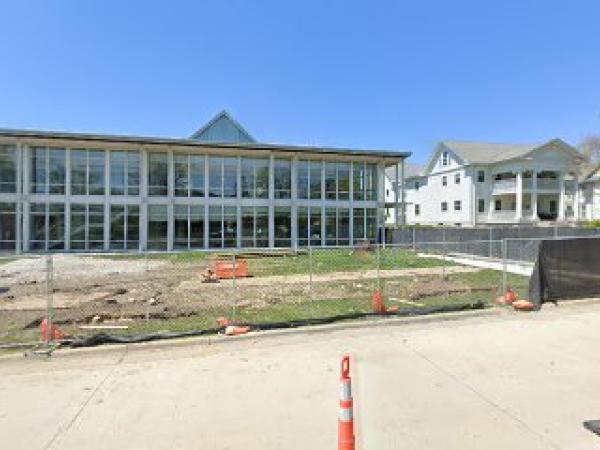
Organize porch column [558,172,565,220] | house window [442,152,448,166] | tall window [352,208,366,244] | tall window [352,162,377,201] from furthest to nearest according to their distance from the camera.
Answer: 1. house window [442,152,448,166]
2. porch column [558,172,565,220]
3. tall window [352,162,377,201]
4. tall window [352,208,366,244]

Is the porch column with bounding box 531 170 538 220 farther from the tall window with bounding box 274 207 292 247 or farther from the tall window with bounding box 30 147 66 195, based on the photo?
the tall window with bounding box 30 147 66 195

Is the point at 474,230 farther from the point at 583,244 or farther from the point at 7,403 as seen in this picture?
the point at 7,403

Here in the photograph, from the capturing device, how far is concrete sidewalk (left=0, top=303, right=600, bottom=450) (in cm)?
390

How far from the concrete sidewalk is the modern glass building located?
2207 centimetres

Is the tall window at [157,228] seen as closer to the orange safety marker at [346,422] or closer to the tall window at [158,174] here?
the tall window at [158,174]

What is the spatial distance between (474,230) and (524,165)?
72.5 feet

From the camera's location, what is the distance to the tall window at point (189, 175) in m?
28.4

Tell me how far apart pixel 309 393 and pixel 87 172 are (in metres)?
26.8

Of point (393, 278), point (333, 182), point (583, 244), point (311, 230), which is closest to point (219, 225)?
point (311, 230)

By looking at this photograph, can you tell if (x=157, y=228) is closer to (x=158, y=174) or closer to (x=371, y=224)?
(x=158, y=174)

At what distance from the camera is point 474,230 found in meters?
25.0

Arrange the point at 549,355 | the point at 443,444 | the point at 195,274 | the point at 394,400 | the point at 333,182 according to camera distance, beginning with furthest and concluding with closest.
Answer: the point at 333,182 < the point at 195,274 < the point at 549,355 < the point at 394,400 < the point at 443,444

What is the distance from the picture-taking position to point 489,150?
46.6 metres

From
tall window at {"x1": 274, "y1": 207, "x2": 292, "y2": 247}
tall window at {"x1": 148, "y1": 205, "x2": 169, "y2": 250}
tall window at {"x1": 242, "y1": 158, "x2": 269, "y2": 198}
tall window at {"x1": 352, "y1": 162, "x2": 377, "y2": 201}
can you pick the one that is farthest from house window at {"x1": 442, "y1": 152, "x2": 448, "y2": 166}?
tall window at {"x1": 148, "y1": 205, "x2": 169, "y2": 250}
